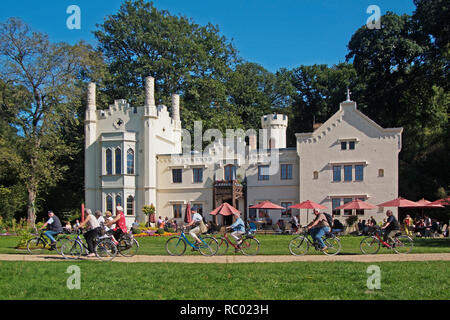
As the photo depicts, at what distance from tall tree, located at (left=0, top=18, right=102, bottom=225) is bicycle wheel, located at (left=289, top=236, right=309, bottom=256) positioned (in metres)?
28.2

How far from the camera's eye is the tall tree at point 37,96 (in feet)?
135

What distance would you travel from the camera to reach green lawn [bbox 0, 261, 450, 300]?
10.7 metres

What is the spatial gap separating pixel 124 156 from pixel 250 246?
82.0ft

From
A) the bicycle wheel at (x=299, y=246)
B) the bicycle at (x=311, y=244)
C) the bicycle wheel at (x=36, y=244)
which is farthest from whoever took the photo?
the bicycle wheel at (x=36, y=244)

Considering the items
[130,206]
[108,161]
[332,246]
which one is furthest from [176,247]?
[108,161]

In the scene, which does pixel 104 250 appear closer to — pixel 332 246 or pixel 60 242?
pixel 60 242

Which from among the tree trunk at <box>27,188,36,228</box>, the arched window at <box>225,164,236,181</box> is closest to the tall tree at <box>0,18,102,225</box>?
the tree trunk at <box>27,188,36,228</box>

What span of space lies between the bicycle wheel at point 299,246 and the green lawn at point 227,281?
3.00 m

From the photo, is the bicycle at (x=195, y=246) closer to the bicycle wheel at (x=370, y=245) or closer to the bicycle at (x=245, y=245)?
the bicycle at (x=245, y=245)

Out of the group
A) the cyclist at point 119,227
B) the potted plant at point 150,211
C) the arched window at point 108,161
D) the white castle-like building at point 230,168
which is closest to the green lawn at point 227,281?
the cyclist at point 119,227

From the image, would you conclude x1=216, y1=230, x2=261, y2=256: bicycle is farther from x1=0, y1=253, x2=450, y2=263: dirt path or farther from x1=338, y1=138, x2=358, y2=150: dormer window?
x1=338, y1=138, x2=358, y2=150: dormer window
